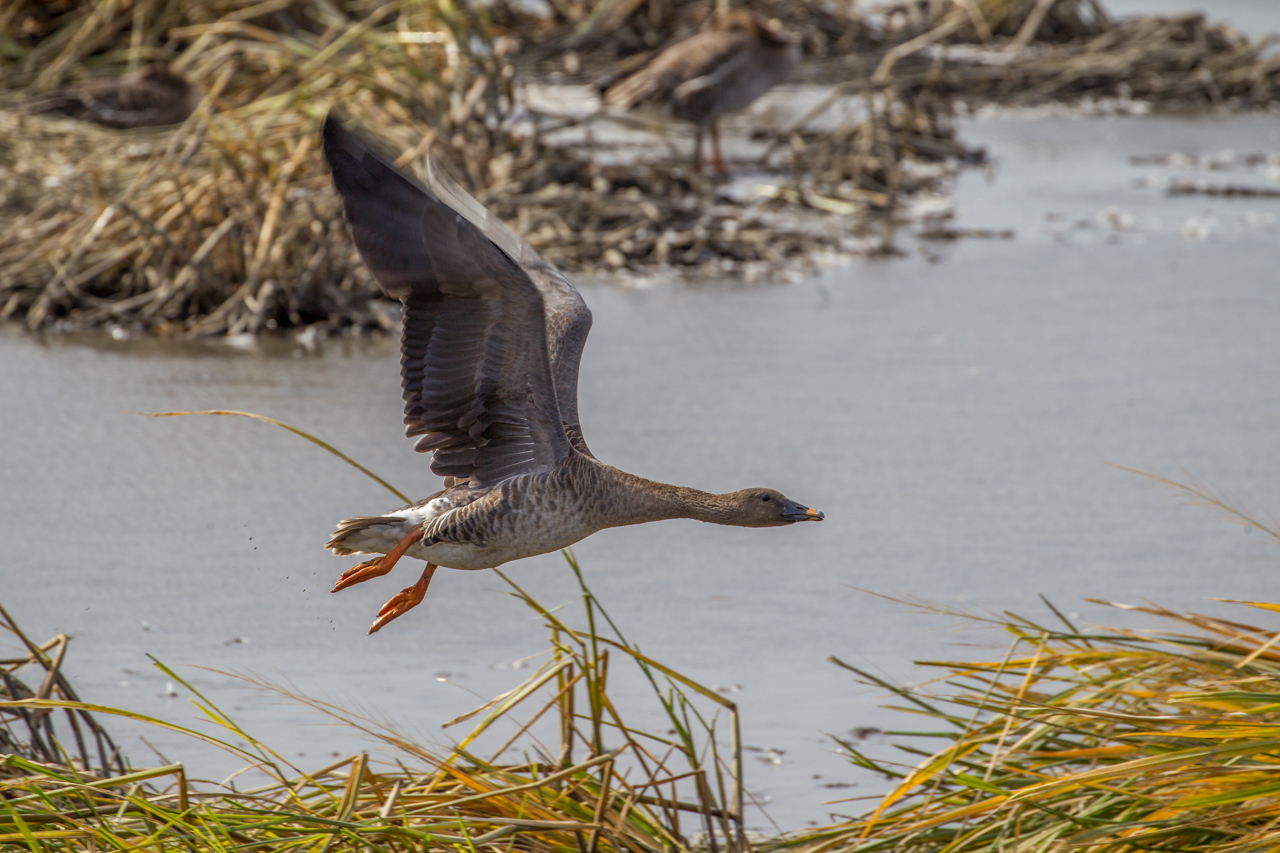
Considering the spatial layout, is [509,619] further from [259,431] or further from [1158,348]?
[1158,348]

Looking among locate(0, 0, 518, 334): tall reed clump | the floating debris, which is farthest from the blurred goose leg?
the floating debris

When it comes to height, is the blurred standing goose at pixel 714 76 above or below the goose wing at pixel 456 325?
above

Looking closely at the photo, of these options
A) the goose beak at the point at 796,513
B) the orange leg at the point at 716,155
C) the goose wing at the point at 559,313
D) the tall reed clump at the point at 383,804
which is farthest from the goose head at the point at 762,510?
the orange leg at the point at 716,155

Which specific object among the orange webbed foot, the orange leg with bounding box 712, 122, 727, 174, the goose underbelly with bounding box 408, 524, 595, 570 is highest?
the orange leg with bounding box 712, 122, 727, 174

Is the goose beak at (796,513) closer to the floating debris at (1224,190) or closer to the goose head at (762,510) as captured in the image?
the goose head at (762,510)

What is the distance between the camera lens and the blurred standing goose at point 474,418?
9.66 ft

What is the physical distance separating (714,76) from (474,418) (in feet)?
22.7

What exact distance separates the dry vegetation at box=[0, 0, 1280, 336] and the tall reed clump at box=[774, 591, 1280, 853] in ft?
15.3

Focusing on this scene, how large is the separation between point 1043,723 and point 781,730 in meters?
1.15

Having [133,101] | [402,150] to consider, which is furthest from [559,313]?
[133,101]

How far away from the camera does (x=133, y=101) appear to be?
9016 mm

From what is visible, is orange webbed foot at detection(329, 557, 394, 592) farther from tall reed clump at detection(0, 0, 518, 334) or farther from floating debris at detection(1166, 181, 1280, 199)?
floating debris at detection(1166, 181, 1280, 199)

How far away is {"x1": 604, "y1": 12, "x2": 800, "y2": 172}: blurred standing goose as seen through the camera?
9.76 m

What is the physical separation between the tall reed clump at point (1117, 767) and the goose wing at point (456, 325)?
0.95m
